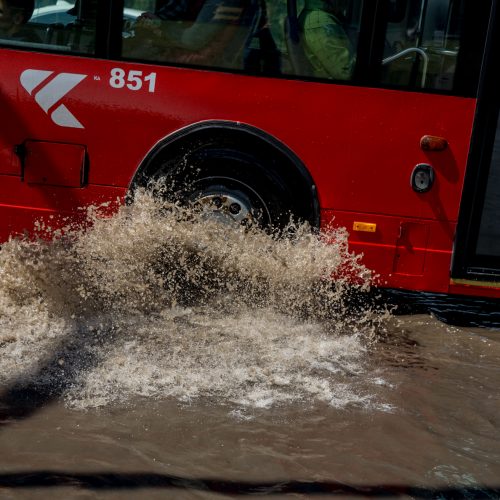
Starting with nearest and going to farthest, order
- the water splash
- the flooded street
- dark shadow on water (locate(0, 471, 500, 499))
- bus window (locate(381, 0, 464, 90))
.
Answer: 1. dark shadow on water (locate(0, 471, 500, 499))
2. the flooded street
3. the water splash
4. bus window (locate(381, 0, 464, 90))

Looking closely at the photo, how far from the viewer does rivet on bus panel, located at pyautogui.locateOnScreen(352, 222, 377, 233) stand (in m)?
5.55

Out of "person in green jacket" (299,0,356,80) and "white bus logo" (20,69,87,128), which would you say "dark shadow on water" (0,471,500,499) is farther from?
"person in green jacket" (299,0,356,80)

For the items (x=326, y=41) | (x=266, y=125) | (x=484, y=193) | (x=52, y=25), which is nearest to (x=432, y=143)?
(x=484, y=193)

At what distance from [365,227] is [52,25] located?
96.5 inches

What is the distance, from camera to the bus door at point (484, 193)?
5348mm

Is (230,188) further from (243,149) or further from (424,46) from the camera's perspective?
(424,46)

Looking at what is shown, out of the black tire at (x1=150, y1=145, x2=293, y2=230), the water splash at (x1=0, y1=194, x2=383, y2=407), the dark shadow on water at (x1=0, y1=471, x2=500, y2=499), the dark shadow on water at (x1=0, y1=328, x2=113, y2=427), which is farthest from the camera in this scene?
the black tire at (x1=150, y1=145, x2=293, y2=230)

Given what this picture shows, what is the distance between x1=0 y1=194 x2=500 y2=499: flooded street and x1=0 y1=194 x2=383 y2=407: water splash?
1 cm

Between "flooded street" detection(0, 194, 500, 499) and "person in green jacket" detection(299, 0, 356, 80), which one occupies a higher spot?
"person in green jacket" detection(299, 0, 356, 80)

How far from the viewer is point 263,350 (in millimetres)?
4855

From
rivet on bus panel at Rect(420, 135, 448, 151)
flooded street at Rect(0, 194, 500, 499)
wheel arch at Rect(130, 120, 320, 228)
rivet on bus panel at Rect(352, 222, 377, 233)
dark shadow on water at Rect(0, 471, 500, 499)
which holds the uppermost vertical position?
rivet on bus panel at Rect(420, 135, 448, 151)

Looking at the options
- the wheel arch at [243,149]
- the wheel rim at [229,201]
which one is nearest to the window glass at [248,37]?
the wheel arch at [243,149]

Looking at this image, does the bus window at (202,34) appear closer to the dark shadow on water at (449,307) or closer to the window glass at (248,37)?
the window glass at (248,37)

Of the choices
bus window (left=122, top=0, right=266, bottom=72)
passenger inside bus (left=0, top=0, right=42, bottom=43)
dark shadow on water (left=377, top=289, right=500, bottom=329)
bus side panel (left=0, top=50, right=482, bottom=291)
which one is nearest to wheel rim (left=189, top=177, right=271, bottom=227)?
bus side panel (left=0, top=50, right=482, bottom=291)
